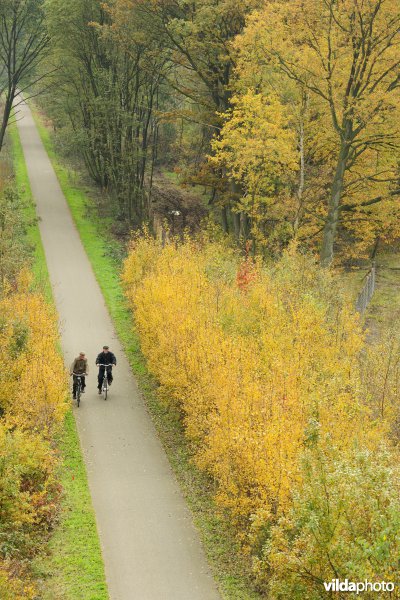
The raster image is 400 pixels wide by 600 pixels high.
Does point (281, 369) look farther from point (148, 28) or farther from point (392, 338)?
point (148, 28)

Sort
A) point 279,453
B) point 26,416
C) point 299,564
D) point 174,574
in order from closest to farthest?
1. point 299,564
2. point 279,453
3. point 174,574
4. point 26,416

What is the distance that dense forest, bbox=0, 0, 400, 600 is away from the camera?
10594 mm

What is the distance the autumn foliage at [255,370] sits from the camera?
12.1 m

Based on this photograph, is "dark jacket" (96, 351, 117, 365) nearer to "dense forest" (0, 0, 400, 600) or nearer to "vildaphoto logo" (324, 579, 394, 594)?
"dense forest" (0, 0, 400, 600)

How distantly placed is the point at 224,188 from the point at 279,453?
26062 millimetres

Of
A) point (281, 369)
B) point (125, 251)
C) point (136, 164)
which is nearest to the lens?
point (281, 369)

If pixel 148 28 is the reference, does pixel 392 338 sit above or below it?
below

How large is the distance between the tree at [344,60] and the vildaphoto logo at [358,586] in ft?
62.1

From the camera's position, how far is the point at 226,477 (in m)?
13.2

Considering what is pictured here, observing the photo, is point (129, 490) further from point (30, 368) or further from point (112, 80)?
point (112, 80)

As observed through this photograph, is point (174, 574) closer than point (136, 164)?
Yes

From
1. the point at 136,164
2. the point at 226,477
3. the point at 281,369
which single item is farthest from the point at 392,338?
the point at 136,164

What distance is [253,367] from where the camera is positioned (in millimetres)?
15266

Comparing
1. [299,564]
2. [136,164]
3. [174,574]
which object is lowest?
[174,574]
